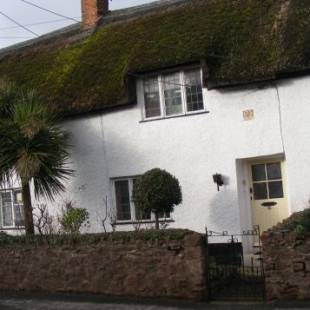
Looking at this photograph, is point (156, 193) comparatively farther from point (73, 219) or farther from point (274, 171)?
point (274, 171)

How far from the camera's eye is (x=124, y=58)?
52.0 ft

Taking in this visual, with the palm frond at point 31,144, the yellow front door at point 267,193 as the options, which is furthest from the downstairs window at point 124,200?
the yellow front door at point 267,193

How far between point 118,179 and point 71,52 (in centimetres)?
460

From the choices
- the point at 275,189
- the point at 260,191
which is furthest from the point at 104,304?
the point at 275,189

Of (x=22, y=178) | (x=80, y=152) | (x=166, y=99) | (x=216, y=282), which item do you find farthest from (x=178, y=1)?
(x=216, y=282)

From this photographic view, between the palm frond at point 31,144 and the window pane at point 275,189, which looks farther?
the window pane at point 275,189

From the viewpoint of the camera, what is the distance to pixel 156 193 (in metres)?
12.8

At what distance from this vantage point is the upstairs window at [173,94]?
14.6 m

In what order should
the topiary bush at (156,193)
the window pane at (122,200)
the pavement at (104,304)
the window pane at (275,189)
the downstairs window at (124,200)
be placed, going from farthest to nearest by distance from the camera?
the window pane at (122,200) < the downstairs window at (124,200) < the window pane at (275,189) < the topiary bush at (156,193) < the pavement at (104,304)

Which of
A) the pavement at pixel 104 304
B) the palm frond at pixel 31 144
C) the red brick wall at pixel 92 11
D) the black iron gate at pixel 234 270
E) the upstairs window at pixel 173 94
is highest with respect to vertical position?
the red brick wall at pixel 92 11

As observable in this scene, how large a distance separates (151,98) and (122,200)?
2763mm

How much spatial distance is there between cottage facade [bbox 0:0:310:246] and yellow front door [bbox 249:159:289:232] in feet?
0.08

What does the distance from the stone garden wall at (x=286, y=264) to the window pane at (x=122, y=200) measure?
6.44m

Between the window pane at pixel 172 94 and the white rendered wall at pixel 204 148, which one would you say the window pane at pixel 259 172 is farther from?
the window pane at pixel 172 94
